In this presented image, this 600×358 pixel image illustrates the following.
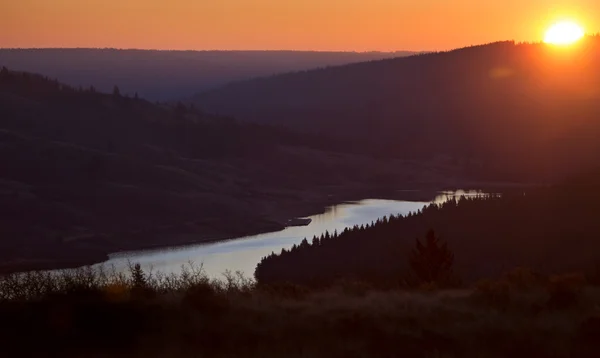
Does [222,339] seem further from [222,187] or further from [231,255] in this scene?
[222,187]

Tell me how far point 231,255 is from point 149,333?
88.2m

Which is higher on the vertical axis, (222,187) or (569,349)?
(222,187)

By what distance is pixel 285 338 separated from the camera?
12.6 metres

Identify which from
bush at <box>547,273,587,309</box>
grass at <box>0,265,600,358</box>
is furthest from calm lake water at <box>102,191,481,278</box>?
grass at <box>0,265,600,358</box>

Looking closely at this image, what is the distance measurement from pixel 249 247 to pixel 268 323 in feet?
320

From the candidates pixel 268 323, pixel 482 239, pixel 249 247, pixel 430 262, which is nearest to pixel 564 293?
pixel 268 323

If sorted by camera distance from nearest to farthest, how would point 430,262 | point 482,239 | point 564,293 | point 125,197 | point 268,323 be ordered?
point 268,323, point 564,293, point 430,262, point 482,239, point 125,197

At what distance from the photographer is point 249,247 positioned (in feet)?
362

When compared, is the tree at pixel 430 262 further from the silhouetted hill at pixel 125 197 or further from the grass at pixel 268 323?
the silhouetted hill at pixel 125 197

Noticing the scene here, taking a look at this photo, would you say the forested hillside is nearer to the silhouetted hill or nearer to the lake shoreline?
the lake shoreline

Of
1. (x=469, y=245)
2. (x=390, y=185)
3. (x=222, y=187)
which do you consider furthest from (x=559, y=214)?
(x=390, y=185)

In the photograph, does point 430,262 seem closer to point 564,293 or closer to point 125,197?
point 564,293

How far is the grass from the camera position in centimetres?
1220

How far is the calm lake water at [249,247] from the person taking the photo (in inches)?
3531
